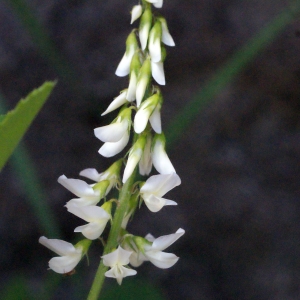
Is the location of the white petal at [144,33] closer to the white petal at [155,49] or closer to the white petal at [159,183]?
the white petal at [155,49]

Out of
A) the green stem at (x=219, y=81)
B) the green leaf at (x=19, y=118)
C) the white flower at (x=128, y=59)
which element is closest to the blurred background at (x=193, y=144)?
the green stem at (x=219, y=81)

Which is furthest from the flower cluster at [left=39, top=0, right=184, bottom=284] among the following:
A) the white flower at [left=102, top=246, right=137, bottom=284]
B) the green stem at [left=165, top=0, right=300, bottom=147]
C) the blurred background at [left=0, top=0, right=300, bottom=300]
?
the blurred background at [left=0, top=0, right=300, bottom=300]

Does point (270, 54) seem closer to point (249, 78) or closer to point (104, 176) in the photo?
point (249, 78)

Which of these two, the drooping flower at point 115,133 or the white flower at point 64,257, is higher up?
the drooping flower at point 115,133

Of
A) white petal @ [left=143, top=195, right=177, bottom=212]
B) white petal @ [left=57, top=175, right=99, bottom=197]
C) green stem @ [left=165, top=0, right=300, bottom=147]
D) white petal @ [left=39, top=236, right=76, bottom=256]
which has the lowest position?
white petal @ [left=39, top=236, right=76, bottom=256]

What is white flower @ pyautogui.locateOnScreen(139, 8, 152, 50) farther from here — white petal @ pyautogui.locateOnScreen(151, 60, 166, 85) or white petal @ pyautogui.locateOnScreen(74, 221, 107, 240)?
white petal @ pyautogui.locateOnScreen(74, 221, 107, 240)

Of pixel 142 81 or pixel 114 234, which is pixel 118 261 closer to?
pixel 114 234

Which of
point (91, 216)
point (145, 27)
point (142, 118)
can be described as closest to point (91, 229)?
point (91, 216)
